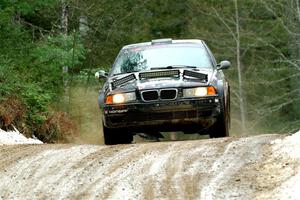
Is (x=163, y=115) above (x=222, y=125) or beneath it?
above

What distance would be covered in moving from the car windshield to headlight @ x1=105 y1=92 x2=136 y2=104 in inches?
39.1

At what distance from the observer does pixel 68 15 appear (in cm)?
2470

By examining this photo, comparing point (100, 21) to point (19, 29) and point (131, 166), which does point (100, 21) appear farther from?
point (131, 166)

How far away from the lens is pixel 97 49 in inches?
1018

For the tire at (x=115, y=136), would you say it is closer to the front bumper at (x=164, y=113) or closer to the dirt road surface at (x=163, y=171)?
the front bumper at (x=164, y=113)

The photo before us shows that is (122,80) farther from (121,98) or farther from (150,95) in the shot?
(150,95)

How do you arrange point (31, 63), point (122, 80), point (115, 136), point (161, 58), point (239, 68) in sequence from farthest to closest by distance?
point (239, 68) < point (31, 63) < point (161, 58) < point (115, 136) < point (122, 80)

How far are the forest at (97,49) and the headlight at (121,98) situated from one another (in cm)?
342

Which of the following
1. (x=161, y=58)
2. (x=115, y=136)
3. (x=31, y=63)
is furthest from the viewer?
(x=31, y=63)

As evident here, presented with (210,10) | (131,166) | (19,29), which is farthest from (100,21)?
(131,166)

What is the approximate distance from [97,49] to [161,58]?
13874mm

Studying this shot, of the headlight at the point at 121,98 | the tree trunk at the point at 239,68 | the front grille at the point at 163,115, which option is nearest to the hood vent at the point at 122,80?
the headlight at the point at 121,98

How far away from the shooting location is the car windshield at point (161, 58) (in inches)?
470

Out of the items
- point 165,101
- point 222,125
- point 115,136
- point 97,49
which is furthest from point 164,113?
point 97,49
